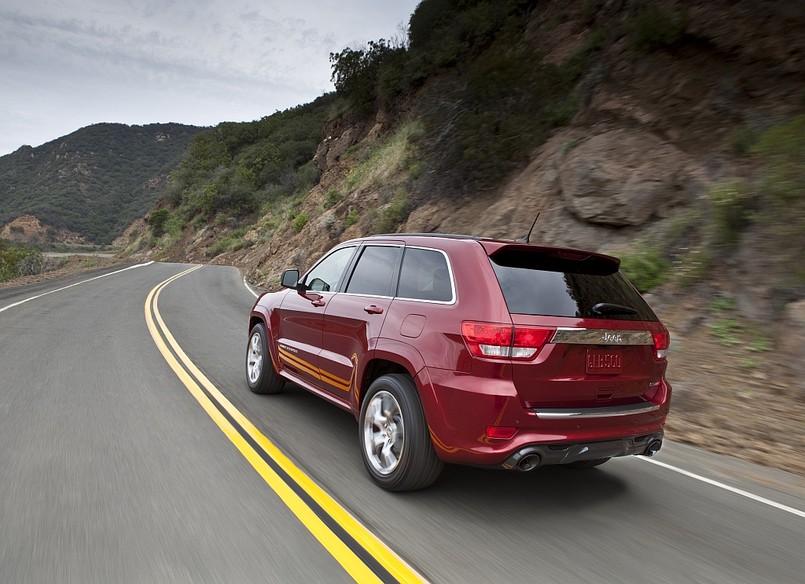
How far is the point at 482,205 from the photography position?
14.1 m

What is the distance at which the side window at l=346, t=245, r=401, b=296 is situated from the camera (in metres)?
4.48

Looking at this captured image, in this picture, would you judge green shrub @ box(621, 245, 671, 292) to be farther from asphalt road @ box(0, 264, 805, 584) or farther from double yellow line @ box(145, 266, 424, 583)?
double yellow line @ box(145, 266, 424, 583)

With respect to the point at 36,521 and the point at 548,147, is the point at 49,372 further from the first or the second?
the point at 548,147

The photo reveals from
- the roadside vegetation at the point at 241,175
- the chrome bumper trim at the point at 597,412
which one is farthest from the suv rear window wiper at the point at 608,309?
the roadside vegetation at the point at 241,175

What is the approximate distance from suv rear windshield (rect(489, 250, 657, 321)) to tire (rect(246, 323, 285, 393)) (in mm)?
3279

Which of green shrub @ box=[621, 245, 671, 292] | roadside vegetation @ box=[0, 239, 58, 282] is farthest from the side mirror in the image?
roadside vegetation @ box=[0, 239, 58, 282]

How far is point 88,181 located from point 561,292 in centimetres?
10786

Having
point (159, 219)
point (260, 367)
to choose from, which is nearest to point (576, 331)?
point (260, 367)

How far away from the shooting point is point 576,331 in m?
3.48

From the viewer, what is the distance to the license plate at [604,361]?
3.54 metres

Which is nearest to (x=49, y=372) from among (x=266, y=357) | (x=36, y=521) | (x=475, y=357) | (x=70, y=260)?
(x=266, y=357)

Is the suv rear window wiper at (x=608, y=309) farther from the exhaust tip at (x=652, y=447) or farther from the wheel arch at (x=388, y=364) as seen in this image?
the wheel arch at (x=388, y=364)

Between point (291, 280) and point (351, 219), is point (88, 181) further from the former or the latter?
point (291, 280)

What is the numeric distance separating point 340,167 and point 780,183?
24.9m
